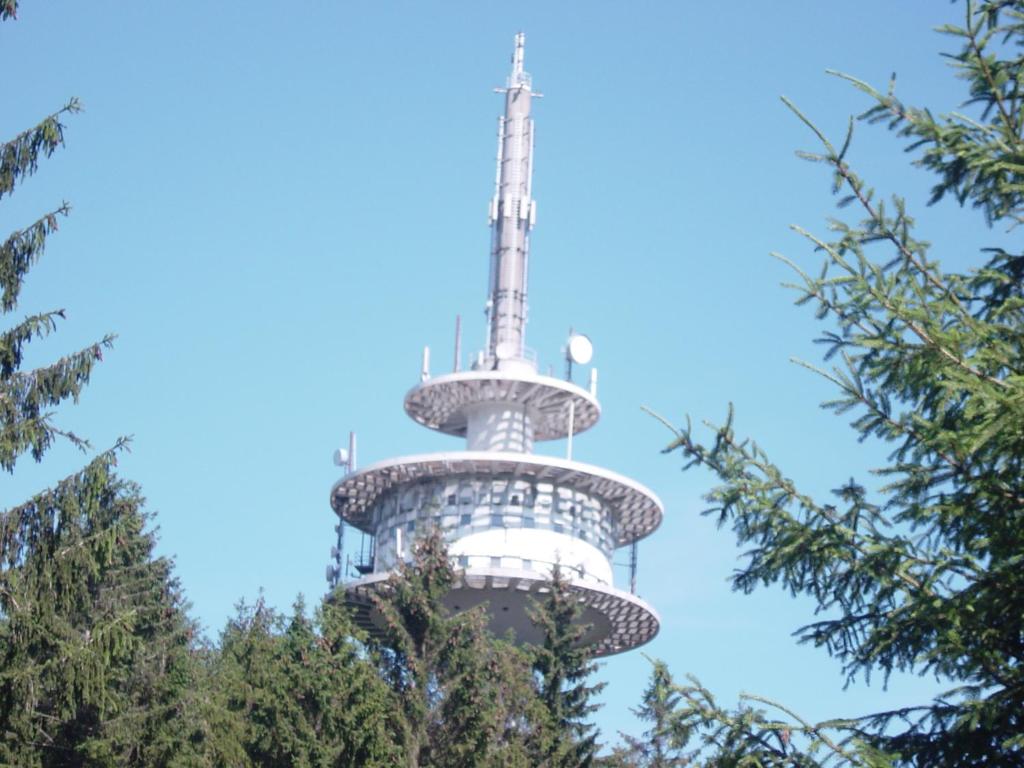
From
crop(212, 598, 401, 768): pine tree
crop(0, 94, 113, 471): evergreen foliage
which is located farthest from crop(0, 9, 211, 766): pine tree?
crop(212, 598, 401, 768): pine tree

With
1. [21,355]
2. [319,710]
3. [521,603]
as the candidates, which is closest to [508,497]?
[521,603]

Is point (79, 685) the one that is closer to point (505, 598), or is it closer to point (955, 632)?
point (955, 632)

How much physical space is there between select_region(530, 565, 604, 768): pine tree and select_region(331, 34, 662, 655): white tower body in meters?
5.63

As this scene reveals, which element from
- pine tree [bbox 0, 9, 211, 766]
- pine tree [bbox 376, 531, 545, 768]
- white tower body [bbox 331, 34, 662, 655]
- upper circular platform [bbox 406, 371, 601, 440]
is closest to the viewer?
pine tree [bbox 0, 9, 211, 766]

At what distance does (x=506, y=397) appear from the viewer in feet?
177

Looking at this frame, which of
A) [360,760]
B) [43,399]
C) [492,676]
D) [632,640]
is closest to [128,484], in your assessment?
[492,676]

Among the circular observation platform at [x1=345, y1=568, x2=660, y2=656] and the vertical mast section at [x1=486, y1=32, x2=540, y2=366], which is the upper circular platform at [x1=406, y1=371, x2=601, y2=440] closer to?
the vertical mast section at [x1=486, y1=32, x2=540, y2=366]

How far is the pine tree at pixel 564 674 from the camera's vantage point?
39438mm

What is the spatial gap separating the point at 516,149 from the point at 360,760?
3314cm

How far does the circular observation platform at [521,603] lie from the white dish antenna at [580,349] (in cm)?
804

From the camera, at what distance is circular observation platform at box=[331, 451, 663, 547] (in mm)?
51500

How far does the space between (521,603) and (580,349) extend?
30.1 feet

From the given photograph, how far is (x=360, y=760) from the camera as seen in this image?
30922 mm

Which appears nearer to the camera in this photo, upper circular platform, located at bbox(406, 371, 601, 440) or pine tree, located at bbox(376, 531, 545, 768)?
pine tree, located at bbox(376, 531, 545, 768)
